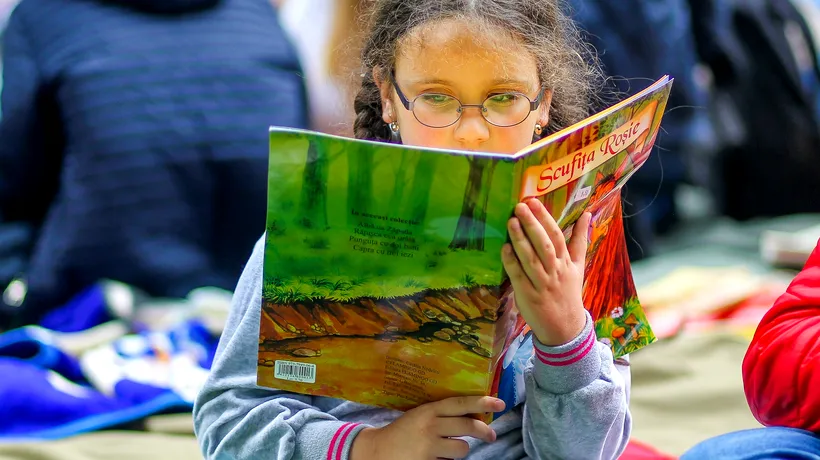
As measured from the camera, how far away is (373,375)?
0.80 metres

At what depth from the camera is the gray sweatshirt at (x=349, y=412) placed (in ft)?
2.61

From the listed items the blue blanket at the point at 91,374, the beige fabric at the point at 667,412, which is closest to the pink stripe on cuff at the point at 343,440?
the beige fabric at the point at 667,412

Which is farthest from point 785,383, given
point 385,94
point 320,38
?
point 320,38

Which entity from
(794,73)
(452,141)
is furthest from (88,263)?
(794,73)

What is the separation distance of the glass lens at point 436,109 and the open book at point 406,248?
15cm

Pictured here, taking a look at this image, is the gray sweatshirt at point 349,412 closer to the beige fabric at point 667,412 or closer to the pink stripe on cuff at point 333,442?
the pink stripe on cuff at point 333,442

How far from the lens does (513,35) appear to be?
0.90 metres

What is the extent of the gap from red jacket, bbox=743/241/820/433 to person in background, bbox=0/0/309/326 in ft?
3.73

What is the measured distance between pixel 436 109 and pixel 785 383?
407 millimetres

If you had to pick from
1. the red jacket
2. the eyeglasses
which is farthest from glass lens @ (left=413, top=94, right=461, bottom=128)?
the red jacket

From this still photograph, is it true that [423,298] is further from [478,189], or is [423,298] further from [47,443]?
[47,443]

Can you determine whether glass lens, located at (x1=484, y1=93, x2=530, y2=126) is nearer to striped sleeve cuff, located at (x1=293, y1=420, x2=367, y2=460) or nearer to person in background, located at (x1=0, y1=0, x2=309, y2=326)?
striped sleeve cuff, located at (x1=293, y1=420, x2=367, y2=460)

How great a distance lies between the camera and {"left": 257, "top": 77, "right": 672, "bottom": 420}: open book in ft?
2.29

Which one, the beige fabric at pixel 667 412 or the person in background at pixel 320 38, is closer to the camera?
the beige fabric at pixel 667 412
